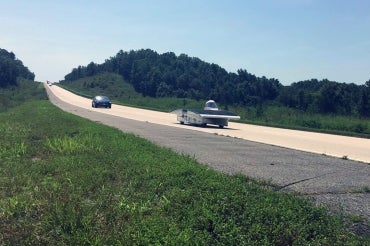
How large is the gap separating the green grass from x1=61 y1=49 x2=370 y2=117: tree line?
158 ft

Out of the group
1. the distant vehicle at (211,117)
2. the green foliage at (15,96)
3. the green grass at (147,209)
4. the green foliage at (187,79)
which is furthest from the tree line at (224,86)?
the green grass at (147,209)

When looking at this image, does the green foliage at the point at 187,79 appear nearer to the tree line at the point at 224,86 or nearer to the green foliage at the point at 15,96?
the tree line at the point at 224,86

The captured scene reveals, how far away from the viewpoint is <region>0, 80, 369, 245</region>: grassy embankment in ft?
17.8

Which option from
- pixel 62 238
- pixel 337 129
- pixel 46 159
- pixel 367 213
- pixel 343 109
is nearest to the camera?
pixel 62 238

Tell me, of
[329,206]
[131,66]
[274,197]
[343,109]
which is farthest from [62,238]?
[131,66]

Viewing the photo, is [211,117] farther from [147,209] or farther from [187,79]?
[187,79]

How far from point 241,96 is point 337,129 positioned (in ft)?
164

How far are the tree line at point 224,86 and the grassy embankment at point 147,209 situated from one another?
4820 cm

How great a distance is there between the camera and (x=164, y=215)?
20.3ft

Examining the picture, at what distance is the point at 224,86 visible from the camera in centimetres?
8288

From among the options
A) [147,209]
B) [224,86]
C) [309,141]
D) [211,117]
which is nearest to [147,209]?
[147,209]

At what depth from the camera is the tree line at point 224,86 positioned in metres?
56.5

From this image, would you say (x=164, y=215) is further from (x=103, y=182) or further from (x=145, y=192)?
(x=103, y=182)

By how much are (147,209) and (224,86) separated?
77283 mm
